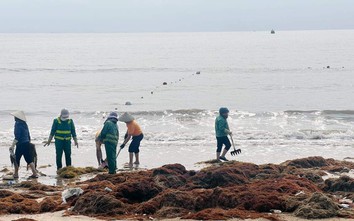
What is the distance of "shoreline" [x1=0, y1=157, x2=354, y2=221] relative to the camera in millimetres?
11078

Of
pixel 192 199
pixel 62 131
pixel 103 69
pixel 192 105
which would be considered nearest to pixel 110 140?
pixel 62 131

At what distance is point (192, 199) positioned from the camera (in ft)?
38.1

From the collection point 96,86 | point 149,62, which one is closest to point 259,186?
point 96,86

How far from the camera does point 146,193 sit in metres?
12.5

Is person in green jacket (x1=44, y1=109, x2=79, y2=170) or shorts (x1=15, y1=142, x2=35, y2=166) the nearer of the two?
shorts (x1=15, y1=142, x2=35, y2=166)

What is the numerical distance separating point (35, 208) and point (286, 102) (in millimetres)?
31592

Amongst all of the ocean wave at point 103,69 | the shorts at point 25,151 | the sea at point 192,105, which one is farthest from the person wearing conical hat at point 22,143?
the ocean wave at point 103,69

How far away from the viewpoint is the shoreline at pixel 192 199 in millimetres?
11078

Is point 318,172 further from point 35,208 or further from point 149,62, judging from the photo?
point 149,62

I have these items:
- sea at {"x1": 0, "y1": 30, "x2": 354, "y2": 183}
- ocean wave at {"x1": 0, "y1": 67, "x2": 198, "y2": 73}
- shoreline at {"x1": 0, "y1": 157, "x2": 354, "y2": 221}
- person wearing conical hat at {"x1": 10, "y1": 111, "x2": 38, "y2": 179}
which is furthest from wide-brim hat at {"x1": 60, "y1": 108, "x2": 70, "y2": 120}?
ocean wave at {"x1": 0, "y1": 67, "x2": 198, "y2": 73}

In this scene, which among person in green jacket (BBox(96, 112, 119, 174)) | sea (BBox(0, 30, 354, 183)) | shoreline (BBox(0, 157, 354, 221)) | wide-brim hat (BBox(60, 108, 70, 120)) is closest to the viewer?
shoreline (BBox(0, 157, 354, 221))

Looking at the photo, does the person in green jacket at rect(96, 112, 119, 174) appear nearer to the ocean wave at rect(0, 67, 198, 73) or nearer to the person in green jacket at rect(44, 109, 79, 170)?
the person in green jacket at rect(44, 109, 79, 170)

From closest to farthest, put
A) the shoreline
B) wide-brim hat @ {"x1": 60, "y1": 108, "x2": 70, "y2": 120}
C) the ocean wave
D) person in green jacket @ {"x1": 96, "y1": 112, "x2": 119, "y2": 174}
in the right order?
the shoreline
person in green jacket @ {"x1": 96, "y1": 112, "x2": 119, "y2": 174}
wide-brim hat @ {"x1": 60, "y1": 108, "x2": 70, "y2": 120}
the ocean wave

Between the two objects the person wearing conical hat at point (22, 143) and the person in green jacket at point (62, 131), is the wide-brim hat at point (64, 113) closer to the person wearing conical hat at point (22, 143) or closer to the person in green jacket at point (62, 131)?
the person in green jacket at point (62, 131)
